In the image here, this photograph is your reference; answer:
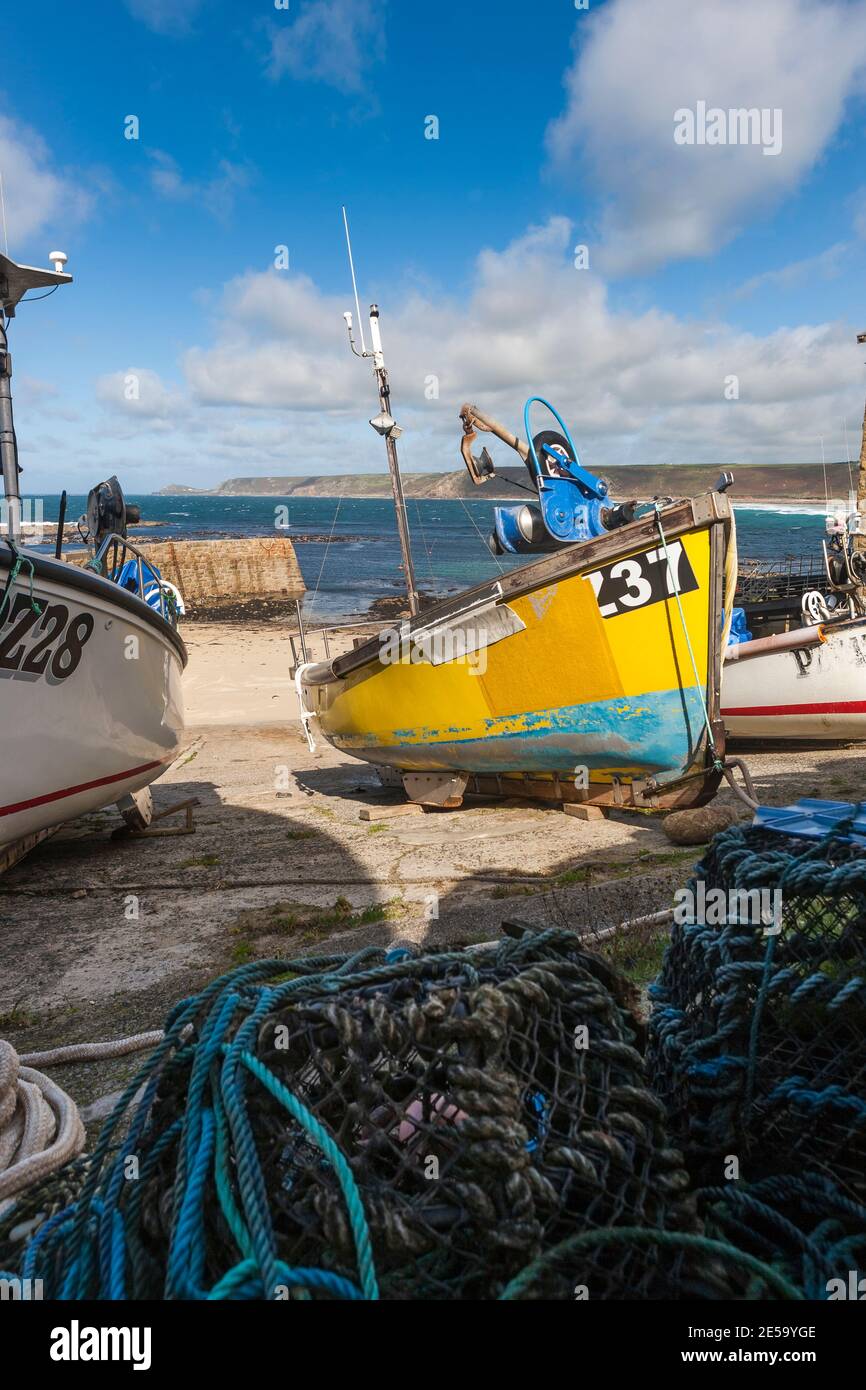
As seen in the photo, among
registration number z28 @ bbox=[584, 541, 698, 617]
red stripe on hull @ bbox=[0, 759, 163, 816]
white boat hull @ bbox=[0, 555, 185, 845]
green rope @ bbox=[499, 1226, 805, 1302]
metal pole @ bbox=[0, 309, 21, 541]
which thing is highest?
metal pole @ bbox=[0, 309, 21, 541]

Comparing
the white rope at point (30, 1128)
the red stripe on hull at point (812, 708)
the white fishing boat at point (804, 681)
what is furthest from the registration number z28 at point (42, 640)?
the red stripe on hull at point (812, 708)

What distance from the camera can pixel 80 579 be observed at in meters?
5.78

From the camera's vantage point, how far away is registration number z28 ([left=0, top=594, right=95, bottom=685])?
5.22 metres

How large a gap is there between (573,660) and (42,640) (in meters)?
4.27

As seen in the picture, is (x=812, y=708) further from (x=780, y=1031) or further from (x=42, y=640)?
(x=780, y=1031)

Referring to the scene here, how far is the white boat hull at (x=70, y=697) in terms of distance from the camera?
534 cm

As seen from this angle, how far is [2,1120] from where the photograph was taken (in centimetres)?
260

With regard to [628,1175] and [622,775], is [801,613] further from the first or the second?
[628,1175]

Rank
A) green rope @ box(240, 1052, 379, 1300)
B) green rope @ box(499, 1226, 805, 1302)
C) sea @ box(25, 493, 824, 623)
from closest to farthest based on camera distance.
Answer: green rope @ box(240, 1052, 379, 1300), green rope @ box(499, 1226, 805, 1302), sea @ box(25, 493, 824, 623)

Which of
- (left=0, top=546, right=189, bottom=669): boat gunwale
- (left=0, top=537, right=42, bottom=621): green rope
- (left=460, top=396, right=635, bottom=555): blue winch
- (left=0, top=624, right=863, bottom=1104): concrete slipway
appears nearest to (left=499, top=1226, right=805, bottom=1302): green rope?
(left=0, top=624, right=863, bottom=1104): concrete slipway

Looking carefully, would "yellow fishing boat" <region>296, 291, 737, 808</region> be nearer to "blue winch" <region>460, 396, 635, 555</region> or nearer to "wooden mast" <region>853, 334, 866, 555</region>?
"blue winch" <region>460, 396, 635, 555</region>

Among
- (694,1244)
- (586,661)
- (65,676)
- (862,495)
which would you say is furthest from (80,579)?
(862,495)

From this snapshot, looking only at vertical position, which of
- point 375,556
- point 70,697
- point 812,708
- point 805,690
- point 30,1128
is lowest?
point 30,1128

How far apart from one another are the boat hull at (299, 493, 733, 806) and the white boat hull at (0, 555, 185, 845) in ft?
8.86
